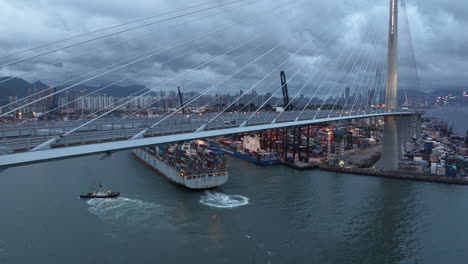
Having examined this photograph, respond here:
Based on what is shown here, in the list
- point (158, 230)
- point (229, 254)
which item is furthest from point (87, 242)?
point (229, 254)

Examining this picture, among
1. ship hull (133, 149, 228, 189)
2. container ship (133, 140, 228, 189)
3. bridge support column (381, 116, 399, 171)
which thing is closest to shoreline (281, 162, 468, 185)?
bridge support column (381, 116, 399, 171)

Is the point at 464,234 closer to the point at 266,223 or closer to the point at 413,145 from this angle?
the point at 266,223

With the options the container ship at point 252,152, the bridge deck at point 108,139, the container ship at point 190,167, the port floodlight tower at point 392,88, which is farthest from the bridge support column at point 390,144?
the bridge deck at point 108,139

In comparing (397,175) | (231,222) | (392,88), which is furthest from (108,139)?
(392,88)

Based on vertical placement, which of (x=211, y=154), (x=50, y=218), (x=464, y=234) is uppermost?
(x=211, y=154)

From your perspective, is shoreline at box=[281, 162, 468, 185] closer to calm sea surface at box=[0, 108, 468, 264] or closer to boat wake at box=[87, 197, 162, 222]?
calm sea surface at box=[0, 108, 468, 264]

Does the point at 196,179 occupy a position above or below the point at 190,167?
below

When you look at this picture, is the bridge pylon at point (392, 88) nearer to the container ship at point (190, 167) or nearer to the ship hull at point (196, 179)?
the container ship at point (190, 167)

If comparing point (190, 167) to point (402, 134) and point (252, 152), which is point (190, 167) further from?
point (402, 134)
